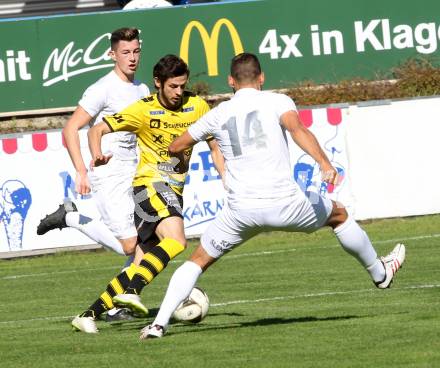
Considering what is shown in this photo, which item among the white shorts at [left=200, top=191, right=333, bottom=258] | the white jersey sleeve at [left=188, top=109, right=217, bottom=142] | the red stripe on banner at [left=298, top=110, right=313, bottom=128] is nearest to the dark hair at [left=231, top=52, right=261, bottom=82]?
the white jersey sleeve at [left=188, top=109, right=217, bottom=142]

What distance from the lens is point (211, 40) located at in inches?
897

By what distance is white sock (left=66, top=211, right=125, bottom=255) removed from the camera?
12742 millimetres


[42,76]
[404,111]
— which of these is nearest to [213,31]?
[42,76]

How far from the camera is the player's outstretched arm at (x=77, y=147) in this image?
1052 centimetres

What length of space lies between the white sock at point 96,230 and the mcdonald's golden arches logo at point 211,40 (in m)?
9.46

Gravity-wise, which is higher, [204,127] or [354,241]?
[204,127]

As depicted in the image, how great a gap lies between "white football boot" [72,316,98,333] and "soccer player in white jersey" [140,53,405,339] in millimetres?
867

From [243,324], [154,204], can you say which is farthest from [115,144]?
[243,324]

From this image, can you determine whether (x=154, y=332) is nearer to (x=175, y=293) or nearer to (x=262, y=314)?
(x=175, y=293)

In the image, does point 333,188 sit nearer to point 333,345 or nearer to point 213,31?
point 213,31

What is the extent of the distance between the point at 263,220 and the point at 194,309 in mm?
1345

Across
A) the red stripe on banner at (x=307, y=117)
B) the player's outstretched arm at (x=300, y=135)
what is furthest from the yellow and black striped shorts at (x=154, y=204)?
the red stripe on banner at (x=307, y=117)

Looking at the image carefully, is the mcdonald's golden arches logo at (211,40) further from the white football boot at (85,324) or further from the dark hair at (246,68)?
the dark hair at (246,68)

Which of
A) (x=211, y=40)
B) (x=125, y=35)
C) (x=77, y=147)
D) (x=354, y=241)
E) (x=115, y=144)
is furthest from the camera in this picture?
(x=211, y=40)
